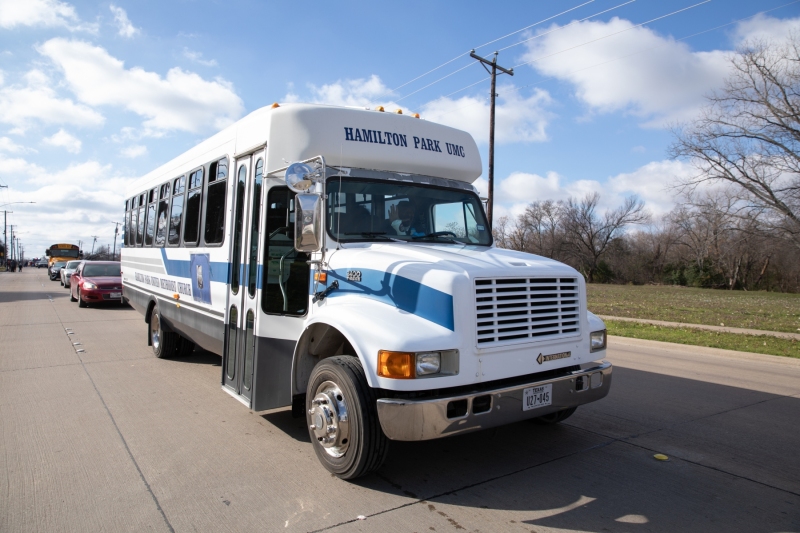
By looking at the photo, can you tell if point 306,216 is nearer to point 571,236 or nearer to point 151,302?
point 151,302

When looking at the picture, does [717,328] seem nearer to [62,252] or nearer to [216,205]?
[216,205]

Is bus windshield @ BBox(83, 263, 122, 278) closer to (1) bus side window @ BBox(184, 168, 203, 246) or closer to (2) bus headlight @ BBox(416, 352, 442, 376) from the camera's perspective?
(1) bus side window @ BBox(184, 168, 203, 246)

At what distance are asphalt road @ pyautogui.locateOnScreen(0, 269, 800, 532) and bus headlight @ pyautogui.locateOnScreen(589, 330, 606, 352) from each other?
3.02 feet

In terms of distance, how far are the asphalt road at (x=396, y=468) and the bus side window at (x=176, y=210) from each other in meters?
2.04

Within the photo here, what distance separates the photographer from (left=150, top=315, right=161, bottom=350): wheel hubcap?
9.18 meters

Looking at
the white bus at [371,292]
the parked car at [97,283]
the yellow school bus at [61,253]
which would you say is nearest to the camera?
the white bus at [371,292]

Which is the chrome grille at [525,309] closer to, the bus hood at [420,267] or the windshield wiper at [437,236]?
the bus hood at [420,267]

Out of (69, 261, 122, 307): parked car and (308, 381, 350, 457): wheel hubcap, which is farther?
(69, 261, 122, 307): parked car

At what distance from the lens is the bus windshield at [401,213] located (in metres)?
4.92

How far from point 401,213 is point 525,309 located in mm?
1576

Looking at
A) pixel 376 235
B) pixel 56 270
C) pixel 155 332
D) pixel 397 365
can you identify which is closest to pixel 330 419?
pixel 397 365

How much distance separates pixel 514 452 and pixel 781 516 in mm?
1926

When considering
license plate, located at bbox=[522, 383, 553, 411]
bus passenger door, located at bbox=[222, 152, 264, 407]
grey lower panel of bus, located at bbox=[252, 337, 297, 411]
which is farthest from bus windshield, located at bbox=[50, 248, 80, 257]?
license plate, located at bbox=[522, 383, 553, 411]

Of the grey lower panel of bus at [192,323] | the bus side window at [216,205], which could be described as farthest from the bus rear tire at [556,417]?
the bus side window at [216,205]
